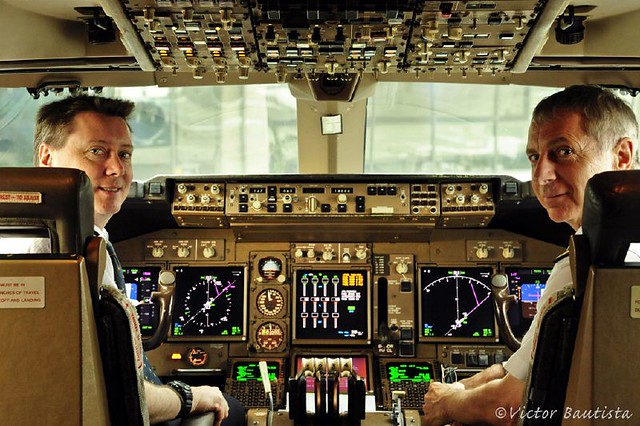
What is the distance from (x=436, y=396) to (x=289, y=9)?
4.17 feet

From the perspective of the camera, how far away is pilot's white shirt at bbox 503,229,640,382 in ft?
5.62

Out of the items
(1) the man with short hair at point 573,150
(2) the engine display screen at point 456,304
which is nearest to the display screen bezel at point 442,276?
(2) the engine display screen at point 456,304

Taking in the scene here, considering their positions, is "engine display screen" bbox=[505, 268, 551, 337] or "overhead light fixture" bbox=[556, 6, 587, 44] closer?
"overhead light fixture" bbox=[556, 6, 587, 44]

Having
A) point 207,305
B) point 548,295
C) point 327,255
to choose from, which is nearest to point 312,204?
point 327,255

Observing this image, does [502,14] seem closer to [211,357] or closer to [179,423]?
[179,423]

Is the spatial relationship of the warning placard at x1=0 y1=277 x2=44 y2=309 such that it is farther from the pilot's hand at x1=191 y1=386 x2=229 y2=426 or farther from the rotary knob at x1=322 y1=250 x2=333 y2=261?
the rotary knob at x1=322 y1=250 x2=333 y2=261

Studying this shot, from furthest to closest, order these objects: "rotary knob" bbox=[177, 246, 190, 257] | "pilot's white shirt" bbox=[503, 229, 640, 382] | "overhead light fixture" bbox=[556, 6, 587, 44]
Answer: "rotary knob" bbox=[177, 246, 190, 257] < "overhead light fixture" bbox=[556, 6, 587, 44] < "pilot's white shirt" bbox=[503, 229, 640, 382]

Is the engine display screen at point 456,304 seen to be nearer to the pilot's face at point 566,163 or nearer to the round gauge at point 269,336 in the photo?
the round gauge at point 269,336

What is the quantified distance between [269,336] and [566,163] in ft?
7.22

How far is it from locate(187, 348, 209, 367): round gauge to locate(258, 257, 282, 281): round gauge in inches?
19.8

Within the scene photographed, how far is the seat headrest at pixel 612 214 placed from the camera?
142 cm

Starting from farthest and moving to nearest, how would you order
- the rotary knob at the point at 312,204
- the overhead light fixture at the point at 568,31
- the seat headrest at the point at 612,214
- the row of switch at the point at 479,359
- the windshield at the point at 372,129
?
the windshield at the point at 372,129, the row of switch at the point at 479,359, the rotary knob at the point at 312,204, the overhead light fixture at the point at 568,31, the seat headrest at the point at 612,214

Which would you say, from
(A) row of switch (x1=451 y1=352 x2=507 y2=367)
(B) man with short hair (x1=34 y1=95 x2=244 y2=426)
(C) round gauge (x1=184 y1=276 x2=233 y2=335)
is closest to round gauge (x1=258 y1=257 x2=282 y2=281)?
(C) round gauge (x1=184 y1=276 x2=233 y2=335)

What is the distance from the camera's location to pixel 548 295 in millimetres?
A: 1791
